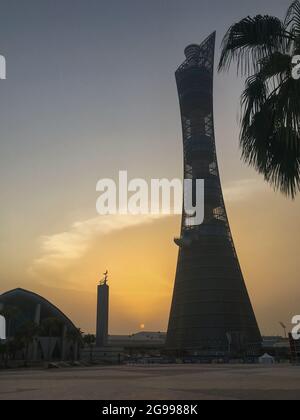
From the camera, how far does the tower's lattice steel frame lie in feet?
291

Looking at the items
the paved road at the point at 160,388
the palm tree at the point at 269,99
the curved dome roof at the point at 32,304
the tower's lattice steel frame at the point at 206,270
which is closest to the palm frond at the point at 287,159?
the palm tree at the point at 269,99

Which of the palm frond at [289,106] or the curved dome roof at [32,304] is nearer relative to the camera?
the palm frond at [289,106]

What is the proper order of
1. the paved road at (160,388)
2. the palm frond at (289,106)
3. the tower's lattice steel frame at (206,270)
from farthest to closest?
the tower's lattice steel frame at (206,270) < the paved road at (160,388) < the palm frond at (289,106)

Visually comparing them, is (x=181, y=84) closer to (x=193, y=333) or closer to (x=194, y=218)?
(x=194, y=218)

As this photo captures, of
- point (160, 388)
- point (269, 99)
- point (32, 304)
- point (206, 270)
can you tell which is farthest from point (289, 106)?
point (32, 304)

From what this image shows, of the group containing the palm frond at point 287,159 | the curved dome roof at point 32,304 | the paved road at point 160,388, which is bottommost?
the paved road at point 160,388

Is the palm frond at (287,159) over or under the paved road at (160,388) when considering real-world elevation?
over

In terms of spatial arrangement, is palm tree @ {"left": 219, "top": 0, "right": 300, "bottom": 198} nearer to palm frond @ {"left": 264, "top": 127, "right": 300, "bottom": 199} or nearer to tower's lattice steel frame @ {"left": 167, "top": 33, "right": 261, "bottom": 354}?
Result: palm frond @ {"left": 264, "top": 127, "right": 300, "bottom": 199}

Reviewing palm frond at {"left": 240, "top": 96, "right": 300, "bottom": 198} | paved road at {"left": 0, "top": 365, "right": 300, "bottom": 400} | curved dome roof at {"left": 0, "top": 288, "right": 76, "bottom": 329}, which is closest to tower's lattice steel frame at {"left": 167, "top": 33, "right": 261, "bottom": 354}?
curved dome roof at {"left": 0, "top": 288, "right": 76, "bottom": 329}

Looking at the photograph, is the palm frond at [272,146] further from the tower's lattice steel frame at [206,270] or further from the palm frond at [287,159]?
the tower's lattice steel frame at [206,270]

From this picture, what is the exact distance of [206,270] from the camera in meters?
88.5

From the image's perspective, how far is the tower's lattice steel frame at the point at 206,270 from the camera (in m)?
88.8

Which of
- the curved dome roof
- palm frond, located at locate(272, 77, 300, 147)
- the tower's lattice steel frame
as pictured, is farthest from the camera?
the curved dome roof
